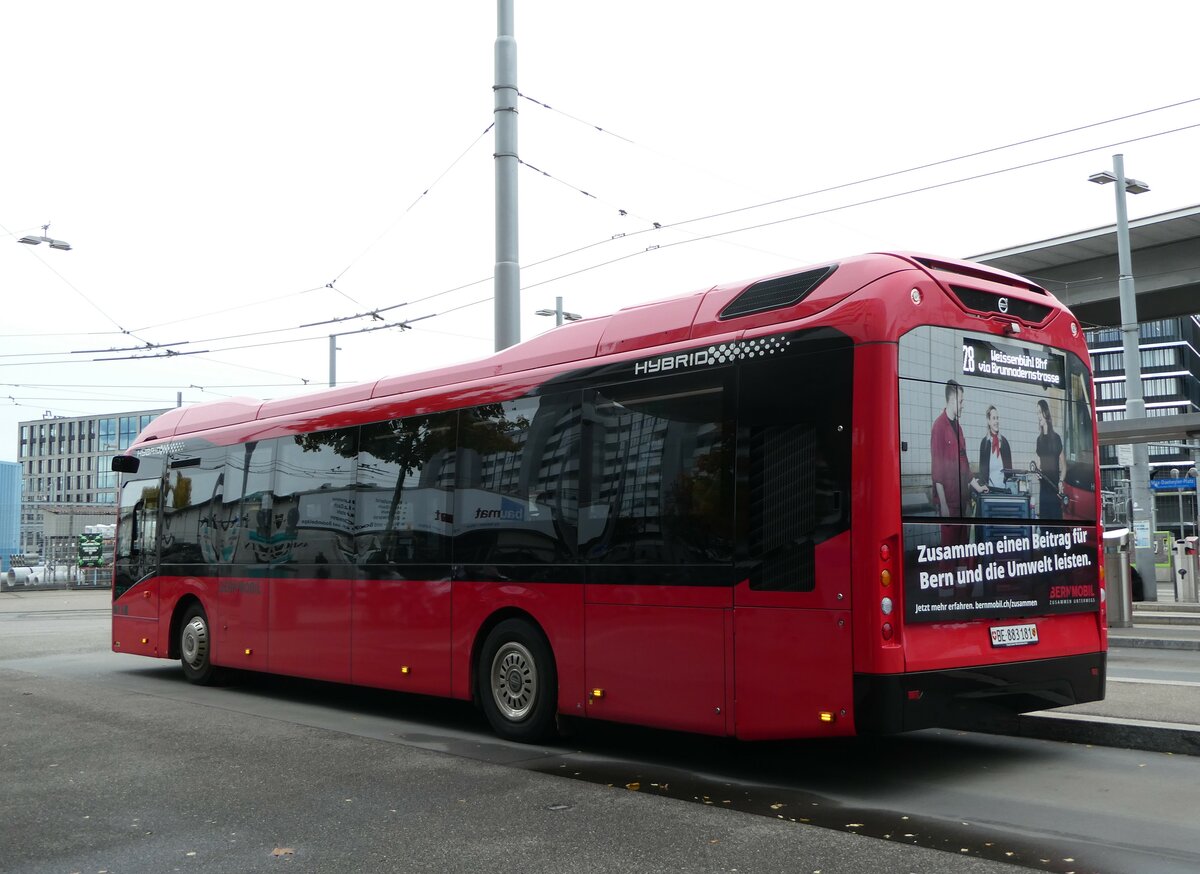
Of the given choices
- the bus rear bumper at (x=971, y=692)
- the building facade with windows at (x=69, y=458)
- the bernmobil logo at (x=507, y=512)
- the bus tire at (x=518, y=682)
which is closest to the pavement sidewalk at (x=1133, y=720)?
the bus rear bumper at (x=971, y=692)

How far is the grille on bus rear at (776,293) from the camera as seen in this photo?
7414 mm

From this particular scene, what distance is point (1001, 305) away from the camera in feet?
25.0

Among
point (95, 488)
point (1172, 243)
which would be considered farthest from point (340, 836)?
point (95, 488)

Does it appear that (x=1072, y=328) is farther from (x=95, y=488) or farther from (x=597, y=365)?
(x=95, y=488)

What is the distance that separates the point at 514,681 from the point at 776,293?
3.64 meters

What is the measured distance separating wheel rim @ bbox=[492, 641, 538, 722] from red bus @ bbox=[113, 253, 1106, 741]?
0.02 m

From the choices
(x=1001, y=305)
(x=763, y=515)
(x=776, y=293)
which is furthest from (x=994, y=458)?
(x=776, y=293)

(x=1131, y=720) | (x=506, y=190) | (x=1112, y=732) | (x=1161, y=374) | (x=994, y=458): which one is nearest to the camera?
(x=994, y=458)

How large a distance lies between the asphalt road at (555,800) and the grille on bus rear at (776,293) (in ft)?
9.84

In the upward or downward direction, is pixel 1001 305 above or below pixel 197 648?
above

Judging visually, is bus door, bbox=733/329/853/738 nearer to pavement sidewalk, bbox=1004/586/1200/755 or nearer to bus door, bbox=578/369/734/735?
bus door, bbox=578/369/734/735

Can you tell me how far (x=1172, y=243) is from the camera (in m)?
28.5

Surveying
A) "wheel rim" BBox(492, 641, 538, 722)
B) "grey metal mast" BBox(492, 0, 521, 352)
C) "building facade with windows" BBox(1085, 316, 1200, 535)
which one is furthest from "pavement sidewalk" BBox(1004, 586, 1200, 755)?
"building facade with windows" BBox(1085, 316, 1200, 535)

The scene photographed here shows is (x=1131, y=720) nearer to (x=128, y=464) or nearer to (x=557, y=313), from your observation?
(x=128, y=464)
